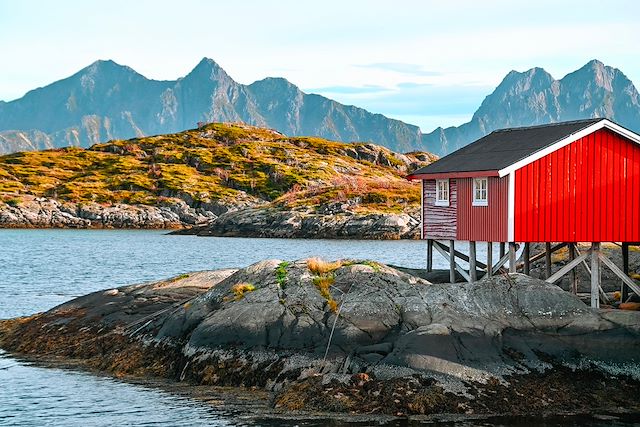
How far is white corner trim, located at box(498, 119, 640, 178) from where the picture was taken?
3234 cm

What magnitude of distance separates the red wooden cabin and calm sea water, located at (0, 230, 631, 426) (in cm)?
1191

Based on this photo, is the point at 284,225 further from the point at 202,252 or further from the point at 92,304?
the point at 92,304

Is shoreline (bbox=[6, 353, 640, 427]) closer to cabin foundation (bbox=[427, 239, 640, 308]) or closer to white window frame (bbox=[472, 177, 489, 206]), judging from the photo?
cabin foundation (bbox=[427, 239, 640, 308])

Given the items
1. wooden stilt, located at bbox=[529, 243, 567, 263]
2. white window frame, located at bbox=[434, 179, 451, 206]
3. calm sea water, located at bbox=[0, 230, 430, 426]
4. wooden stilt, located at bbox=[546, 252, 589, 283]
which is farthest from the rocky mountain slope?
wooden stilt, located at bbox=[546, 252, 589, 283]

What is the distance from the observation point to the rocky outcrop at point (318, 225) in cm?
11312

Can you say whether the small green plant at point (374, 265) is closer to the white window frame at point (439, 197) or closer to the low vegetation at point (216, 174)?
the white window frame at point (439, 197)

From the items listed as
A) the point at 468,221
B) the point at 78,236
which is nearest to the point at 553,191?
the point at 468,221

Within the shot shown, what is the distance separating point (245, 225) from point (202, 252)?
33744mm

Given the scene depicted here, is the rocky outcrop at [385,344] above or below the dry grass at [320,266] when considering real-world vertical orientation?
below

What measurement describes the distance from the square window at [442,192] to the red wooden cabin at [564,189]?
6.56 feet

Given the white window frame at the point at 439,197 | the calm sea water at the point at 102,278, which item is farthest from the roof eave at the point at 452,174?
the calm sea water at the point at 102,278

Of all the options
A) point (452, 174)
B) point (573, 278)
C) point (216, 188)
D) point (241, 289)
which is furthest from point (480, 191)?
point (216, 188)

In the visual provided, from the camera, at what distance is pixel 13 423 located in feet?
74.2

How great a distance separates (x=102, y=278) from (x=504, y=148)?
34964mm
